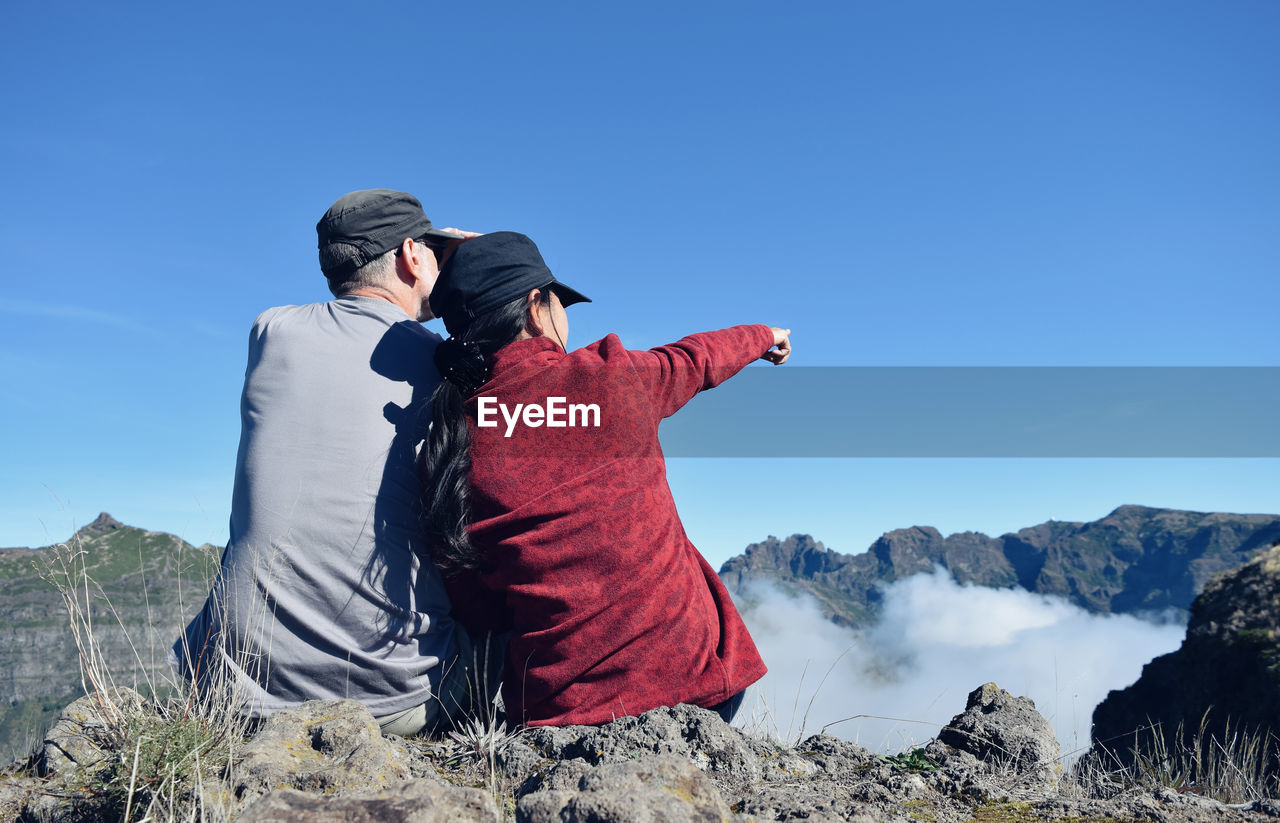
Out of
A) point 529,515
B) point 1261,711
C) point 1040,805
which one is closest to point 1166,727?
point 1261,711

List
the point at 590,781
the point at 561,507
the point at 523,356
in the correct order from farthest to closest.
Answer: the point at 523,356
the point at 561,507
the point at 590,781

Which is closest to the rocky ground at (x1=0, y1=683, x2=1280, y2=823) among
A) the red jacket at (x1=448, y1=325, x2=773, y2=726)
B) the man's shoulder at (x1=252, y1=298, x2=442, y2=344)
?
the red jacket at (x1=448, y1=325, x2=773, y2=726)

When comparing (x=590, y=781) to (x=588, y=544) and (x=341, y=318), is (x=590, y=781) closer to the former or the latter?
(x=588, y=544)

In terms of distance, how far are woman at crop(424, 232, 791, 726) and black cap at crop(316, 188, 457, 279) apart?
626mm

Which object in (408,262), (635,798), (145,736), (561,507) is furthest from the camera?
(408,262)

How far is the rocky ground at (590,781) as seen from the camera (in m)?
2.13

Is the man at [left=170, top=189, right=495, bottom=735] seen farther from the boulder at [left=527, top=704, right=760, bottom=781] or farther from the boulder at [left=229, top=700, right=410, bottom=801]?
the boulder at [left=527, top=704, right=760, bottom=781]

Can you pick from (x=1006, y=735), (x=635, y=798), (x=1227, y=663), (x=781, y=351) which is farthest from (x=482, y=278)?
(x=1227, y=663)

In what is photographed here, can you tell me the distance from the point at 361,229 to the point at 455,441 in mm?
1328

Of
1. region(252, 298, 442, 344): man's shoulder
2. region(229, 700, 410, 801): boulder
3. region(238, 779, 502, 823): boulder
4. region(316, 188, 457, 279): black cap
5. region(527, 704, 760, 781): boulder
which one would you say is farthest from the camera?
region(316, 188, 457, 279): black cap

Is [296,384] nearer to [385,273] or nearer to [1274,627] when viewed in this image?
[385,273]

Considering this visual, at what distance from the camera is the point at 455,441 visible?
130 inches

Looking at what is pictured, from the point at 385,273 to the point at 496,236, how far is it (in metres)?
0.77

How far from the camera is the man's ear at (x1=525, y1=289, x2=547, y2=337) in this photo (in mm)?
3566
